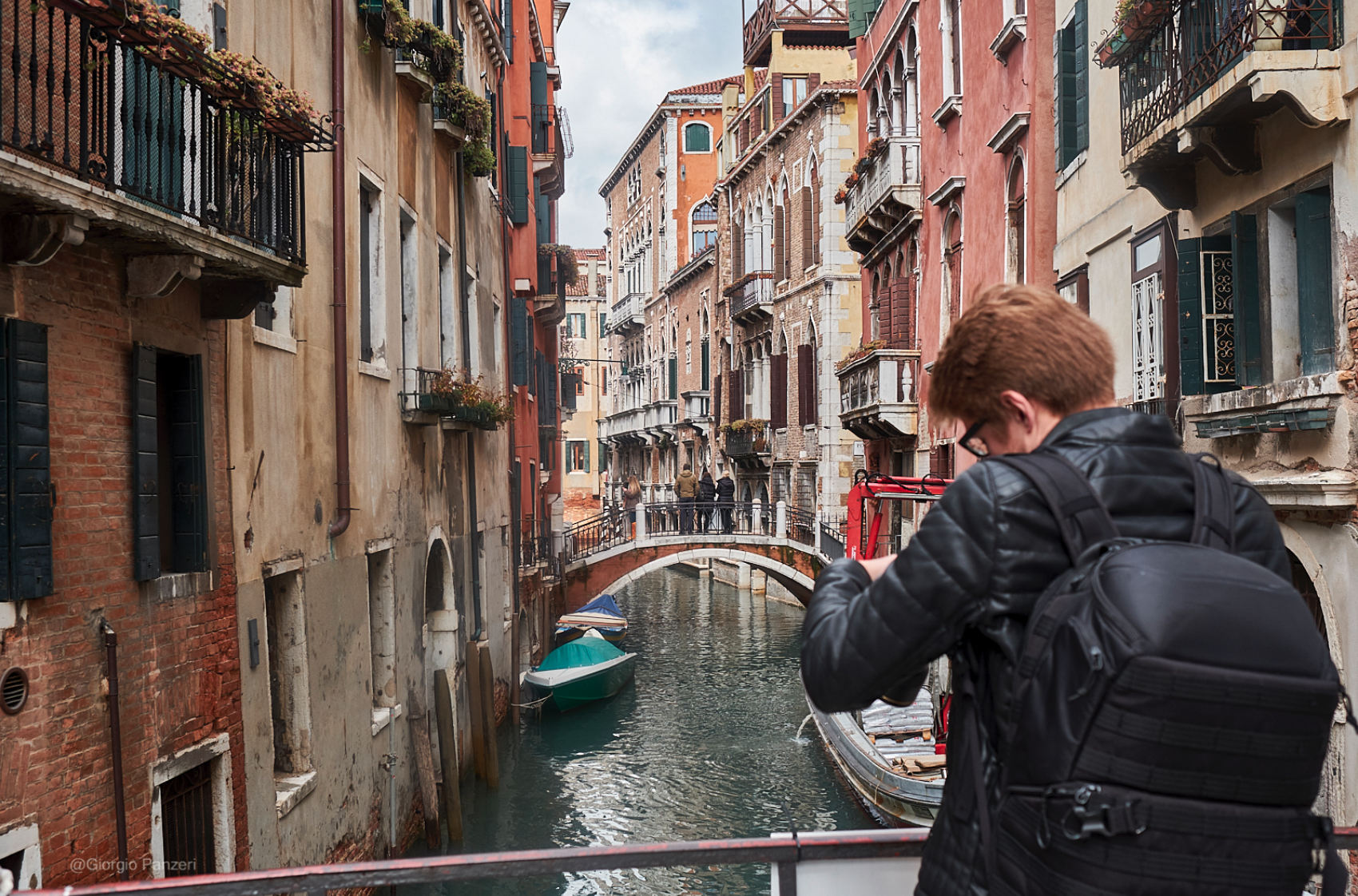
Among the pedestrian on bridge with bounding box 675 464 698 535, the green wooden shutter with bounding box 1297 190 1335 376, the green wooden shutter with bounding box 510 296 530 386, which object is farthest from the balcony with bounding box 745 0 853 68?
the green wooden shutter with bounding box 1297 190 1335 376

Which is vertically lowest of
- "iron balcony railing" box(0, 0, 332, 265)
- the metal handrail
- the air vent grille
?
the air vent grille

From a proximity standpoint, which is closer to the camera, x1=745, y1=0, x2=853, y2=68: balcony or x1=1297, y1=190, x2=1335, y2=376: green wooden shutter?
x1=1297, y1=190, x2=1335, y2=376: green wooden shutter

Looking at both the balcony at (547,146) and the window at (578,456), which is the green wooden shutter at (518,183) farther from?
the window at (578,456)

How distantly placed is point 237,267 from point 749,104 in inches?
1136

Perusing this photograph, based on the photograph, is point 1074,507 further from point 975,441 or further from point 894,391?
point 894,391

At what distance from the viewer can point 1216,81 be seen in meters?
6.50

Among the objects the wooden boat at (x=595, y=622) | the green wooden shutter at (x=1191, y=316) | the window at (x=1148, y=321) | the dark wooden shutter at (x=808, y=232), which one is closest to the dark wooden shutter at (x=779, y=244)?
the dark wooden shutter at (x=808, y=232)

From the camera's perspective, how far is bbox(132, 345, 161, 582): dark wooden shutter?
18.6ft

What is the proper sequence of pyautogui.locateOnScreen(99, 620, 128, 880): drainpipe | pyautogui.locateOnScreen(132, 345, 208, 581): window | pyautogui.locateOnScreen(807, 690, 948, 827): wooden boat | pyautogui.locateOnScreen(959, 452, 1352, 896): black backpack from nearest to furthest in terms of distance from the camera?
pyautogui.locateOnScreen(959, 452, 1352, 896): black backpack < pyautogui.locateOnScreen(99, 620, 128, 880): drainpipe < pyautogui.locateOnScreen(132, 345, 208, 581): window < pyautogui.locateOnScreen(807, 690, 948, 827): wooden boat

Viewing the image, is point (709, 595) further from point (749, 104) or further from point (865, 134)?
point (865, 134)

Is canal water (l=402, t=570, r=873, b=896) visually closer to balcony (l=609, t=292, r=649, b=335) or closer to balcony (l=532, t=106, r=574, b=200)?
balcony (l=532, t=106, r=574, b=200)

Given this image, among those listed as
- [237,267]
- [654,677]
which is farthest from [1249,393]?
[654,677]

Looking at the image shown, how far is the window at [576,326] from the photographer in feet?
191

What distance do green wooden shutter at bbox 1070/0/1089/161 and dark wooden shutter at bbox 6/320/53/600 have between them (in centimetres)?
786
